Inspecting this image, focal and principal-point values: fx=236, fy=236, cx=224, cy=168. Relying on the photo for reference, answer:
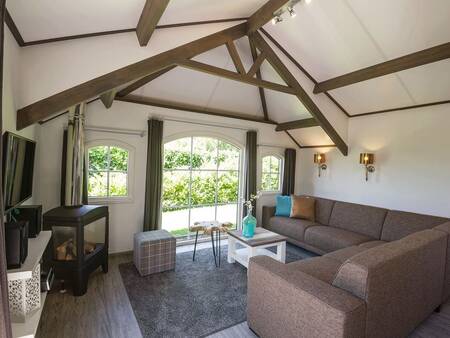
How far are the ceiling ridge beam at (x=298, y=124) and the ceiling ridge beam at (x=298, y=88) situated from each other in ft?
0.76

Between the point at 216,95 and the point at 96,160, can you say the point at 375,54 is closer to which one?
the point at 216,95

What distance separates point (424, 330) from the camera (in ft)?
7.44

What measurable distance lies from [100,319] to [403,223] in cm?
411

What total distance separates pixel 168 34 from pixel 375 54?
269 cm

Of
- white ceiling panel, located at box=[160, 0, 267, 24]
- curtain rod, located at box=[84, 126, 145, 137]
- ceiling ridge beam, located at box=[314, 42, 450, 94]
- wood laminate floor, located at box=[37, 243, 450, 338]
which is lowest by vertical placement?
wood laminate floor, located at box=[37, 243, 450, 338]

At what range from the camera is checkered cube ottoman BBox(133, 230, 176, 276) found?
3168mm

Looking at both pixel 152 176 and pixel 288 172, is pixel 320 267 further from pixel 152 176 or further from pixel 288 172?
pixel 288 172

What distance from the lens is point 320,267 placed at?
2479 mm

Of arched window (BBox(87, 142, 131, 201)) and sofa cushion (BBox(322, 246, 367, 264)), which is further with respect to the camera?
arched window (BBox(87, 142, 131, 201))

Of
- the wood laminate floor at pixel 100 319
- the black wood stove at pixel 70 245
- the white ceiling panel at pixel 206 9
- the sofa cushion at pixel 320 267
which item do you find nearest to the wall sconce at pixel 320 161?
the sofa cushion at pixel 320 267

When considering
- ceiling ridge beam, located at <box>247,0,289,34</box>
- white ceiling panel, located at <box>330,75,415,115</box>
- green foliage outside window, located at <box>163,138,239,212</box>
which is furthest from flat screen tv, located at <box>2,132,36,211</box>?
white ceiling panel, located at <box>330,75,415,115</box>

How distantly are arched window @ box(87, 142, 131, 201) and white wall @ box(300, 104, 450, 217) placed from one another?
4.15 meters

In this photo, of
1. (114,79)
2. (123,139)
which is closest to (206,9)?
(114,79)

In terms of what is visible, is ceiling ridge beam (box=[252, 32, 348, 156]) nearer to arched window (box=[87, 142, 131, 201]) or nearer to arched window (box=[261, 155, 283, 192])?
arched window (box=[261, 155, 283, 192])
